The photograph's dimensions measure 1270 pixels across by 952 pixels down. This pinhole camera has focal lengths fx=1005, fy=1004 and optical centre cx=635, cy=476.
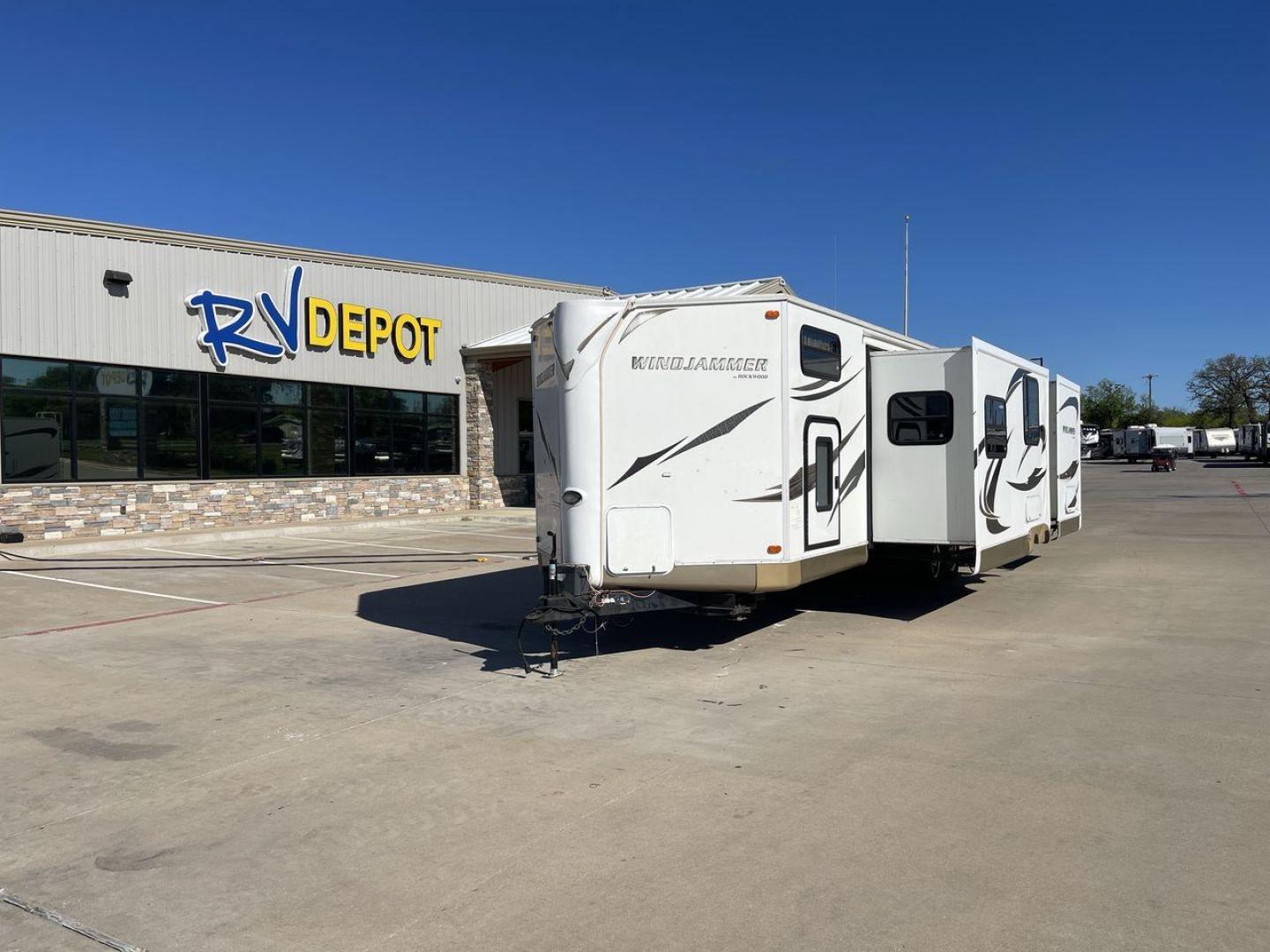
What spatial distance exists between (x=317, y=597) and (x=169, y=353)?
35.5 ft

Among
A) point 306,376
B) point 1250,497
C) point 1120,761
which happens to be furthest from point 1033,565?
point 1250,497

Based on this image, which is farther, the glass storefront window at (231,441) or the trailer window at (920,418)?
the glass storefront window at (231,441)

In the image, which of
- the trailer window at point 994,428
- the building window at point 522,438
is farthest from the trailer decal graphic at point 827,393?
the building window at point 522,438

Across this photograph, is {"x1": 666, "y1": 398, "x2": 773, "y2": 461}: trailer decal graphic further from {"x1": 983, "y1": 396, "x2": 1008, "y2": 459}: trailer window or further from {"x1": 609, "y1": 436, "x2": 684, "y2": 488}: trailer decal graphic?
{"x1": 983, "y1": 396, "x2": 1008, "y2": 459}: trailer window

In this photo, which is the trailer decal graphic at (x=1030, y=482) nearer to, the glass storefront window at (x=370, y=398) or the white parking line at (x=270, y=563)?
the white parking line at (x=270, y=563)

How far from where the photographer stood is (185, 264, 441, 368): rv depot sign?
21.3m

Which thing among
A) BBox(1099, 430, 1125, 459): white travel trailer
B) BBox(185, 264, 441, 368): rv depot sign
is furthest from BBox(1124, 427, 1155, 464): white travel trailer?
BBox(185, 264, 441, 368): rv depot sign

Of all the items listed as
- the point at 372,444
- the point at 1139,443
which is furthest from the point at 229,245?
the point at 1139,443

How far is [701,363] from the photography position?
8.48 meters

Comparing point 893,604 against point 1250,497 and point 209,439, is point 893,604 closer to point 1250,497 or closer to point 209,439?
point 209,439

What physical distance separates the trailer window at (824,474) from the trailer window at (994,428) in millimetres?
2037

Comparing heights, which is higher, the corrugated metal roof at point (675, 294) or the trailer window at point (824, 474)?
the corrugated metal roof at point (675, 294)

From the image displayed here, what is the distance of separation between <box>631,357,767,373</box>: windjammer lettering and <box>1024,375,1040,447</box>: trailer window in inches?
198

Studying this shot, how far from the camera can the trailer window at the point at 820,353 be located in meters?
8.81
